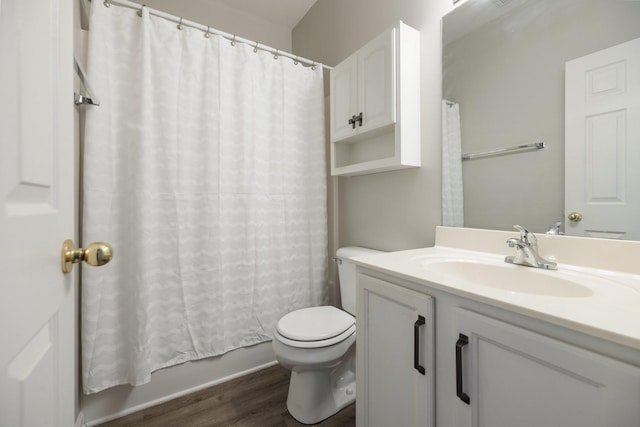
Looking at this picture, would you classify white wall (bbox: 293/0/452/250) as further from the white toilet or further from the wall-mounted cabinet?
the white toilet

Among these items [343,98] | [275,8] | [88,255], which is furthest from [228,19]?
[88,255]

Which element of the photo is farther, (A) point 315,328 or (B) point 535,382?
(A) point 315,328

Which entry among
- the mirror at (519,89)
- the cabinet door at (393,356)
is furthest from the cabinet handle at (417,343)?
the mirror at (519,89)

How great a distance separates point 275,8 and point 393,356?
2552 mm

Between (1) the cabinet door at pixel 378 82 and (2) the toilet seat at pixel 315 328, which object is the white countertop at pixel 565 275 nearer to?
(2) the toilet seat at pixel 315 328

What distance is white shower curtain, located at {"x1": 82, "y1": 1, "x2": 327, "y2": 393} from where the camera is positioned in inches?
51.3

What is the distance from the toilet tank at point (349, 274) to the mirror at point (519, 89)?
2.06 ft

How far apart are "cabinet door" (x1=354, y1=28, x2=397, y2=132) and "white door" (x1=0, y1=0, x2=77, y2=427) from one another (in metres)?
1.18

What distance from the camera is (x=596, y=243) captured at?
89cm

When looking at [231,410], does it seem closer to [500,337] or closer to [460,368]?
[460,368]

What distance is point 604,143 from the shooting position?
88 cm

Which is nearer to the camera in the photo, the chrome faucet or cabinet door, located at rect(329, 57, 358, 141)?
the chrome faucet

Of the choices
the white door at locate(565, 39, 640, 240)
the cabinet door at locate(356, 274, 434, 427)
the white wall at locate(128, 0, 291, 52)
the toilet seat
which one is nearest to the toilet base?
the toilet seat

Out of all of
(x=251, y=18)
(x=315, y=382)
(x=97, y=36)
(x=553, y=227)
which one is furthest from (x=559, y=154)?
(x=251, y=18)
